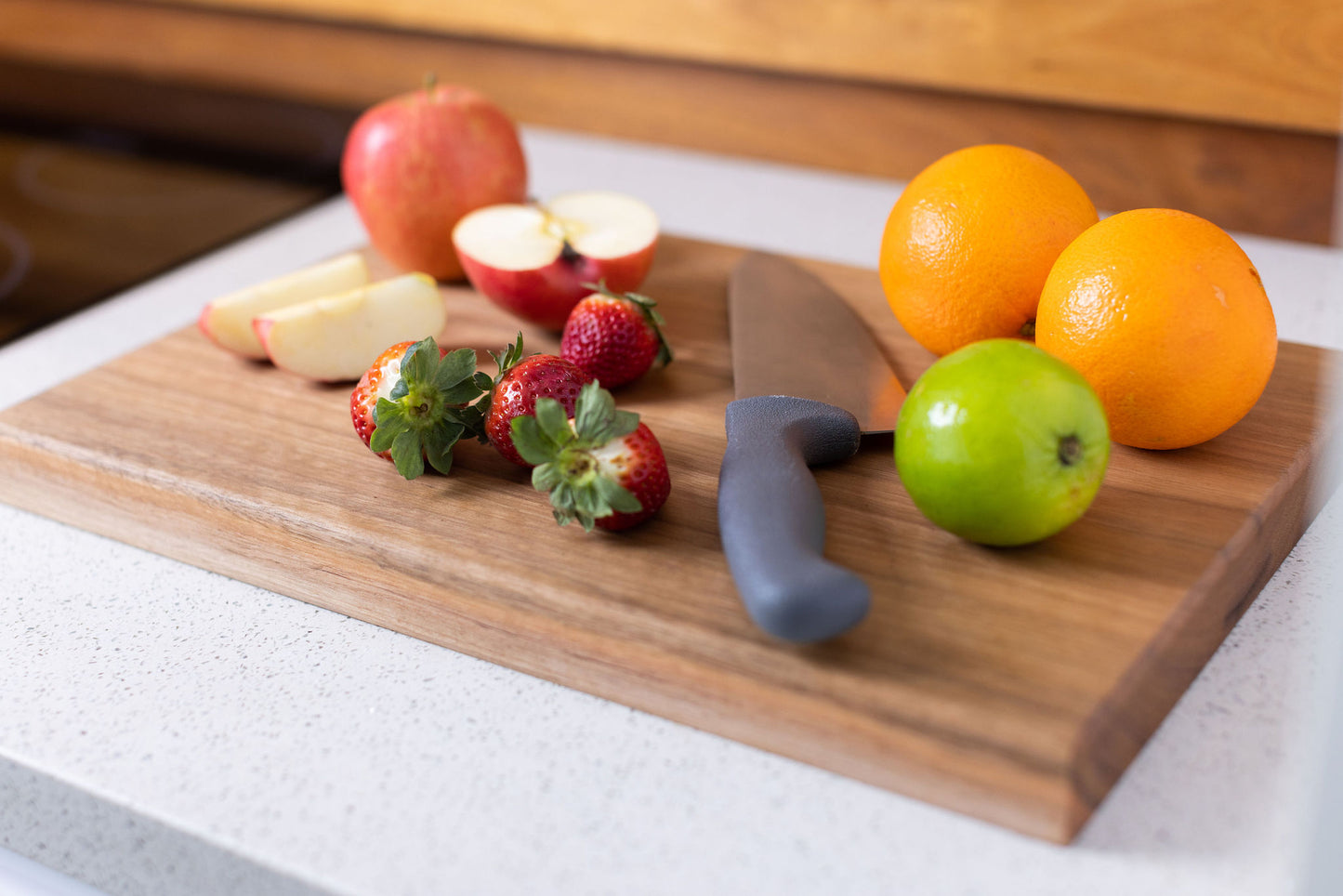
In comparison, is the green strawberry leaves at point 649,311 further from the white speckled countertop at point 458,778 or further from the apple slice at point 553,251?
the white speckled countertop at point 458,778

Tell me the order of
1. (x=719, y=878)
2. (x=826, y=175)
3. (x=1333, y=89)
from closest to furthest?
(x=719, y=878) → (x=1333, y=89) → (x=826, y=175)

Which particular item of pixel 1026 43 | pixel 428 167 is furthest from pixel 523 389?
pixel 1026 43

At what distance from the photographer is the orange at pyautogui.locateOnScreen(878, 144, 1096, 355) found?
83 centimetres

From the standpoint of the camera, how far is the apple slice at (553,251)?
3.28 ft

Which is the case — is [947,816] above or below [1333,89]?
below

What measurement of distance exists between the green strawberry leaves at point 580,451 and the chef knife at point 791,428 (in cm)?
7

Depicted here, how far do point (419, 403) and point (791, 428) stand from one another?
0.85ft

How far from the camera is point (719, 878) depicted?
555mm

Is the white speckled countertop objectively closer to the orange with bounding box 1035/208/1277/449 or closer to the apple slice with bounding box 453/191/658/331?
the orange with bounding box 1035/208/1277/449

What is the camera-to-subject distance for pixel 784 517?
2.12 ft

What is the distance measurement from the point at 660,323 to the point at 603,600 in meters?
0.32

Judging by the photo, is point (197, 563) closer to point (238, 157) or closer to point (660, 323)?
point (660, 323)

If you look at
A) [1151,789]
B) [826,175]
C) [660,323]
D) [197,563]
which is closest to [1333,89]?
[826,175]

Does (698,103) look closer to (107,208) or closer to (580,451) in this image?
(107,208)
